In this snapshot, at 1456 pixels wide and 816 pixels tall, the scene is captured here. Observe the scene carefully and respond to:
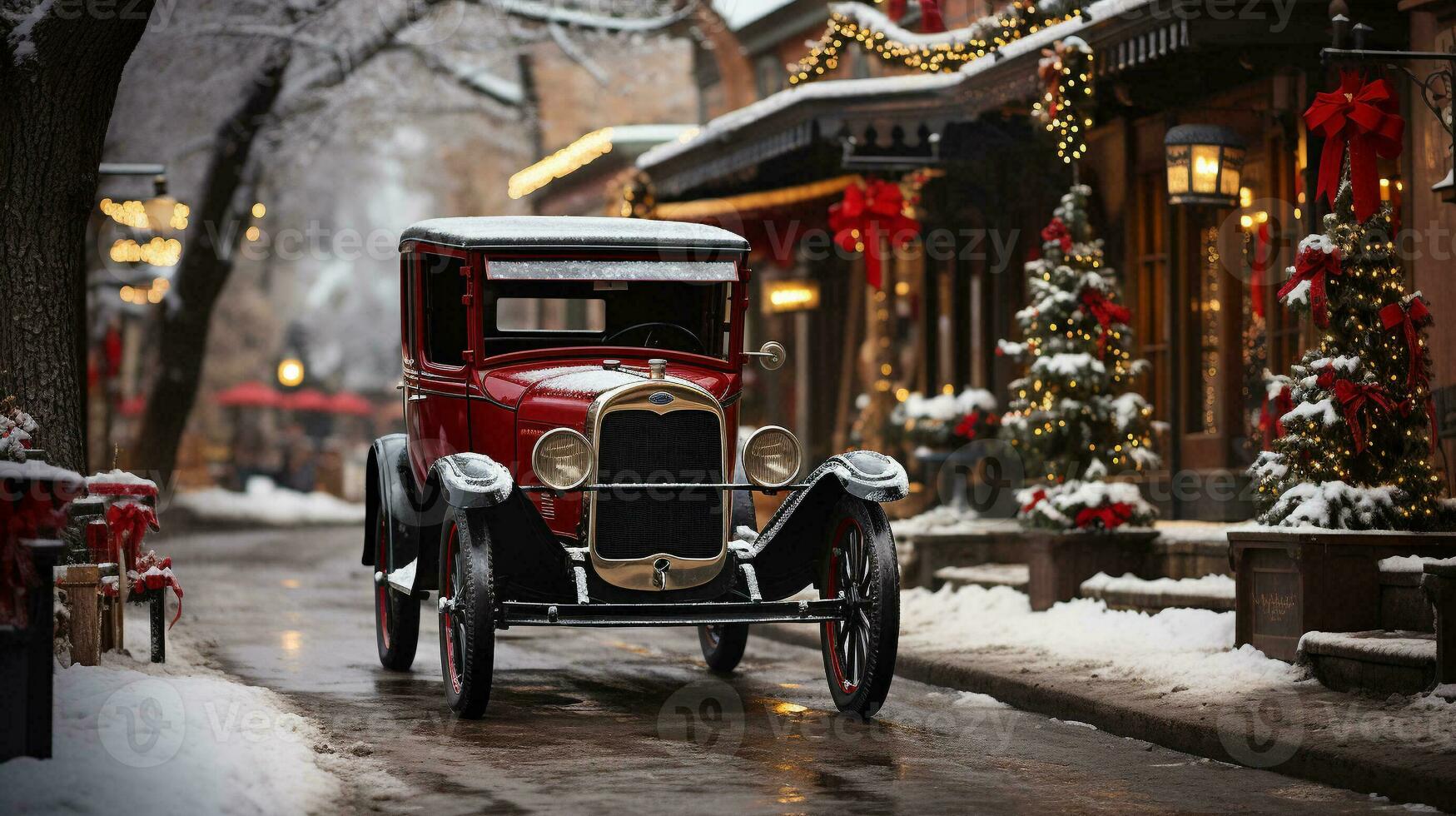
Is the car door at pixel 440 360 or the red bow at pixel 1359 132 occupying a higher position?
the red bow at pixel 1359 132

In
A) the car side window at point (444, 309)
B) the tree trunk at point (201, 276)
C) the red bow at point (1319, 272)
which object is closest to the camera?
the red bow at point (1319, 272)

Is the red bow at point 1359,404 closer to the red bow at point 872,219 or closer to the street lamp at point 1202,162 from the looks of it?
the street lamp at point 1202,162

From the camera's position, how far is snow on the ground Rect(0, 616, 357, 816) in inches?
257

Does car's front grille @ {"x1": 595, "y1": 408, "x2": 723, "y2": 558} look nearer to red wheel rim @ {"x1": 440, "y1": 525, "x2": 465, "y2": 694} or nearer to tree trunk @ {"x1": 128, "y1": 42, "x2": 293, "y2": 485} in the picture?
red wheel rim @ {"x1": 440, "y1": 525, "x2": 465, "y2": 694}

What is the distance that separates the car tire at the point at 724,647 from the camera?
11867 mm

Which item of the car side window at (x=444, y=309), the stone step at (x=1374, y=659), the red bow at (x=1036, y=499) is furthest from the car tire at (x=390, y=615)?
the stone step at (x=1374, y=659)

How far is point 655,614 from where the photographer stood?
9.59 meters

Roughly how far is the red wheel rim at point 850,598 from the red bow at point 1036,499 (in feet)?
12.2

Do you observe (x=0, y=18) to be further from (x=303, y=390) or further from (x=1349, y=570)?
(x=303, y=390)

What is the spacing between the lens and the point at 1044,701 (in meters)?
10.2

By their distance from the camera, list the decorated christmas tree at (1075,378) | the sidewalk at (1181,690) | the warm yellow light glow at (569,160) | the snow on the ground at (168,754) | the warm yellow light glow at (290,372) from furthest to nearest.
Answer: the warm yellow light glow at (290,372), the warm yellow light glow at (569,160), the decorated christmas tree at (1075,378), the sidewalk at (1181,690), the snow on the ground at (168,754)

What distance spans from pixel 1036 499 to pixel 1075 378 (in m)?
0.90

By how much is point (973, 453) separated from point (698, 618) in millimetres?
9209

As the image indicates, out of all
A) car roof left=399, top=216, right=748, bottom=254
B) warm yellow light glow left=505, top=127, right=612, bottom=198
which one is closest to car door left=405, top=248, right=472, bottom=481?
car roof left=399, top=216, right=748, bottom=254
